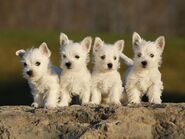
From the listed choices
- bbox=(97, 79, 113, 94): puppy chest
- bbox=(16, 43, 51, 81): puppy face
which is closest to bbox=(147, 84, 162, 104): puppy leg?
bbox=(97, 79, 113, 94): puppy chest

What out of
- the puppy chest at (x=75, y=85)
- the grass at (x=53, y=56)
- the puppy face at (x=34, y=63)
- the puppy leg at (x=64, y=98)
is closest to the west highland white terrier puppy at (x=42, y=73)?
the puppy face at (x=34, y=63)

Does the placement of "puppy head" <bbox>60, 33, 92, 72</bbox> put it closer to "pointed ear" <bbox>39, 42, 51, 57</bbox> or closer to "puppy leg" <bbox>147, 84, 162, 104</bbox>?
"pointed ear" <bbox>39, 42, 51, 57</bbox>

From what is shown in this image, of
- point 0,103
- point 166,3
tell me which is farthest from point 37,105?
point 166,3

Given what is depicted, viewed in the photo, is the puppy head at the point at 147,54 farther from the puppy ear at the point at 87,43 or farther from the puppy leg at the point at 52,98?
the puppy leg at the point at 52,98

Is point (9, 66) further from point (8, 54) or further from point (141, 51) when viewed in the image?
point (141, 51)

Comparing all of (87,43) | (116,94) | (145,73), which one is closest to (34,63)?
(87,43)

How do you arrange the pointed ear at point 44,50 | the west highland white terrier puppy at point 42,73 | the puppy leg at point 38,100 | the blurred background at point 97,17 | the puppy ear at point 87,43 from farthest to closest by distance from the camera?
the blurred background at point 97,17, the puppy leg at point 38,100, the puppy ear at point 87,43, the pointed ear at point 44,50, the west highland white terrier puppy at point 42,73

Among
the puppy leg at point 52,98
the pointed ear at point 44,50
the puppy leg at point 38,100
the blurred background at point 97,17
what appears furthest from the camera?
the blurred background at point 97,17
